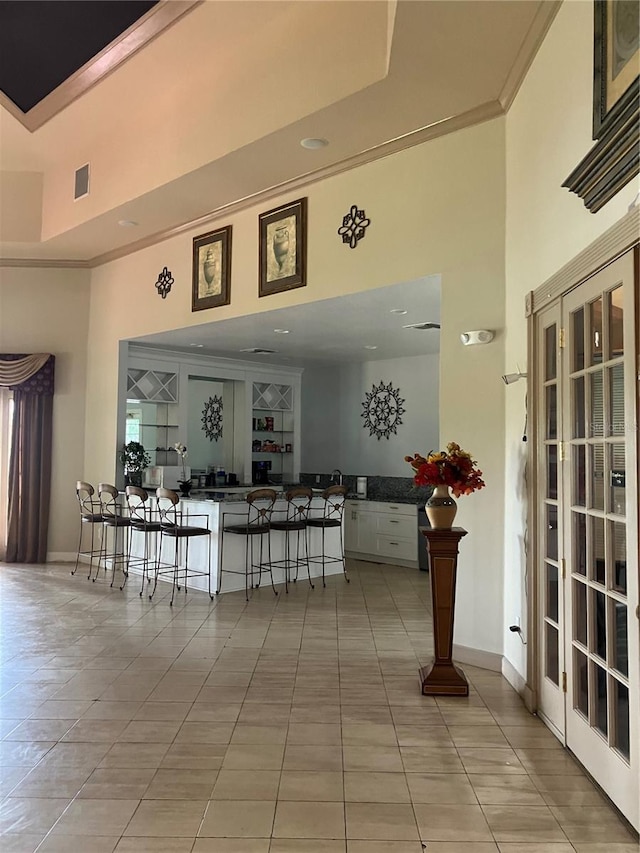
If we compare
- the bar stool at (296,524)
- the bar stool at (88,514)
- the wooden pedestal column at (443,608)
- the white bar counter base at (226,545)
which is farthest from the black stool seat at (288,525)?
the wooden pedestal column at (443,608)

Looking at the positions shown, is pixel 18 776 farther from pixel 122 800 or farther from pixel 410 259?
pixel 410 259

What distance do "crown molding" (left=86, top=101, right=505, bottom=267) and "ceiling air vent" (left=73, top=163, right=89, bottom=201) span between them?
755mm

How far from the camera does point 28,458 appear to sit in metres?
7.86

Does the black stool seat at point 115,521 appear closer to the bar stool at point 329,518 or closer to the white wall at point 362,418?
the bar stool at point 329,518

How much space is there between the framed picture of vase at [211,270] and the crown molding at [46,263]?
229cm

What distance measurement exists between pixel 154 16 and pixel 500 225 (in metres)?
2.80

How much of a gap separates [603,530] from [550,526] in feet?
2.43

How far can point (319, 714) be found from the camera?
3564mm

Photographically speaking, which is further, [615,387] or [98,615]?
[98,615]

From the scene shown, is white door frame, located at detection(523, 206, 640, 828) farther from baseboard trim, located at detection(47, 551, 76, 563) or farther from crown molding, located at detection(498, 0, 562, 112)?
baseboard trim, located at detection(47, 551, 76, 563)

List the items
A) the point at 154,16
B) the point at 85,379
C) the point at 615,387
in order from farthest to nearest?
1. the point at 85,379
2. the point at 154,16
3. the point at 615,387

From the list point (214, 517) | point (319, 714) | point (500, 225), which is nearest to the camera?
point (319, 714)

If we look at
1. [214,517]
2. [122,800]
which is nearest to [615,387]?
[122,800]

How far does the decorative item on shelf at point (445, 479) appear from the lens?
150 inches
